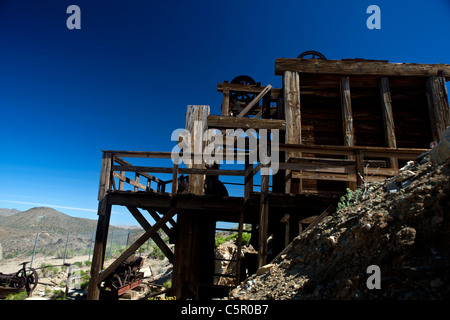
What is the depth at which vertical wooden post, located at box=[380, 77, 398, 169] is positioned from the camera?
23.9 feet

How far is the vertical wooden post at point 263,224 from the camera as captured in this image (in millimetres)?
4650

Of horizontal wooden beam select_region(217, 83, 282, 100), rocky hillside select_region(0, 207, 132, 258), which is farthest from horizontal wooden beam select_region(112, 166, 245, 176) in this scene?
rocky hillside select_region(0, 207, 132, 258)

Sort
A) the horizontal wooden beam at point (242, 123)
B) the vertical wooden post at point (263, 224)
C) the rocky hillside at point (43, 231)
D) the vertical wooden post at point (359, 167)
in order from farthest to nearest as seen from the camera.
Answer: the rocky hillside at point (43, 231), the horizontal wooden beam at point (242, 123), the vertical wooden post at point (359, 167), the vertical wooden post at point (263, 224)

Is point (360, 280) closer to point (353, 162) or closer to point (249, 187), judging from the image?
point (353, 162)

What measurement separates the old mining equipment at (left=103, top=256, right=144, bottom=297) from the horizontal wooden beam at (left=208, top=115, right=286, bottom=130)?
6276 millimetres

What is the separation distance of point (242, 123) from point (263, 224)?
3138 millimetres

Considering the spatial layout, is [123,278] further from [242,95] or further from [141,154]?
[242,95]

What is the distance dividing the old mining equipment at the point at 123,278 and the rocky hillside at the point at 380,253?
6949mm

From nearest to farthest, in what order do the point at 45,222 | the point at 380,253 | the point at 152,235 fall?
1. the point at 380,253
2. the point at 152,235
3. the point at 45,222

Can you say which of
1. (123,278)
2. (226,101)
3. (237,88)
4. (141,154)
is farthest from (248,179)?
(123,278)

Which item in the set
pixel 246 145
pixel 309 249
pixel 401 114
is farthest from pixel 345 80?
pixel 309 249

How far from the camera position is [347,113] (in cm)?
744

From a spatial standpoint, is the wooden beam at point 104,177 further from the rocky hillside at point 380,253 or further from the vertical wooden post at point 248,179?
the rocky hillside at point 380,253

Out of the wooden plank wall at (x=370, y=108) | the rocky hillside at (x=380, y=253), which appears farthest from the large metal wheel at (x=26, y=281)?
the wooden plank wall at (x=370, y=108)
